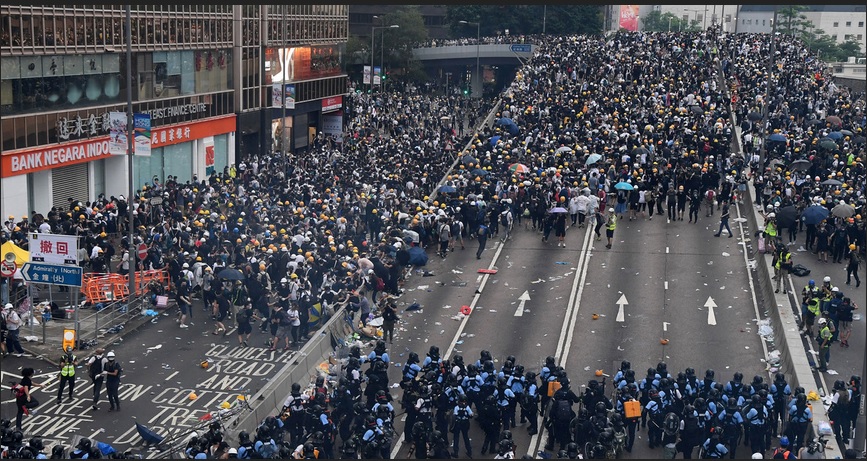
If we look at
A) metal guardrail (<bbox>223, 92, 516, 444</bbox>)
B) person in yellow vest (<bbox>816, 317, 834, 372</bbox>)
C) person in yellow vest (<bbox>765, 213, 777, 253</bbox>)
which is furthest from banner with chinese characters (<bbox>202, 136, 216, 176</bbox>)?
person in yellow vest (<bbox>816, 317, 834, 372</bbox>)

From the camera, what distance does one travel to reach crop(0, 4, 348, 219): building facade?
135 feet

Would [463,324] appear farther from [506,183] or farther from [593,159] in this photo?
[593,159]

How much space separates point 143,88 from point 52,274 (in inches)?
975

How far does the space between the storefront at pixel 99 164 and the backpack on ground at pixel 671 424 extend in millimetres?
26078

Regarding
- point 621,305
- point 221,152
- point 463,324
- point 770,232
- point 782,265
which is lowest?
point 463,324

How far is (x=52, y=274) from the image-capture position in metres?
26.6

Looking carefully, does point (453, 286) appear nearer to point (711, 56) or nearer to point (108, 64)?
point (108, 64)

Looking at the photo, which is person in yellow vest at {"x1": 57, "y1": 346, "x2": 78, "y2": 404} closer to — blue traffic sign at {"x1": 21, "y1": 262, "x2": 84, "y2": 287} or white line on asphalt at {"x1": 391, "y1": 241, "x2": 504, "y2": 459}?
blue traffic sign at {"x1": 21, "y1": 262, "x2": 84, "y2": 287}

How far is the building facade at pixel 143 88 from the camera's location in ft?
135

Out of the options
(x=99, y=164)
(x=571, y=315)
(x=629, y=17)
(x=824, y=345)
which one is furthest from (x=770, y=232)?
(x=629, y=17)

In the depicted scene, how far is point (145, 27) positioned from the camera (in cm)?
4994

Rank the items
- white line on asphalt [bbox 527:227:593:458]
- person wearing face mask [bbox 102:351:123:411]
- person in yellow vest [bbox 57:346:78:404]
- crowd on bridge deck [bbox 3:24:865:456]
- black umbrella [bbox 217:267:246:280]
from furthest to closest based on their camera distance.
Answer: crowd on bridge deck [bbox 3:24:865:456]
black umbrella [bbox 217:267:246:280]
person in yellow vest [bbox 57:346:78:404]
person wearing face mask [bbox 102:351:123:411]
white line on asphalt [bbox 527:227:593:458]

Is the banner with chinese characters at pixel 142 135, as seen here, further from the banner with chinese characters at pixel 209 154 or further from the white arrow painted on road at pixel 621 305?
the banner with chinese characters at pixel 209 154

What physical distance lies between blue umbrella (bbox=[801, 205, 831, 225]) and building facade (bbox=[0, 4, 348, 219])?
20.1 m
